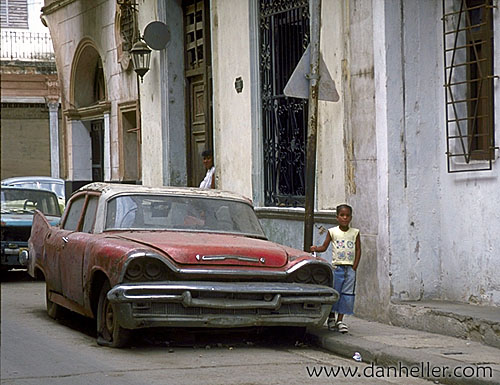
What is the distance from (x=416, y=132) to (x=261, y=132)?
3.81m

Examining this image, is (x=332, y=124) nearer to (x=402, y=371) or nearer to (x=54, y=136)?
(x=402, y=371)

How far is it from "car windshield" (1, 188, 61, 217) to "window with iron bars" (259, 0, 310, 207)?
4.47 m

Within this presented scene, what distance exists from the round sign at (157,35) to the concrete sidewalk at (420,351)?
819 cm

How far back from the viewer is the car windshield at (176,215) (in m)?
10.3

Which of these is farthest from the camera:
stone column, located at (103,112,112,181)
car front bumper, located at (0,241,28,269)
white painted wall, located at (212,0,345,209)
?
stone column, located at (103,112,112,181)

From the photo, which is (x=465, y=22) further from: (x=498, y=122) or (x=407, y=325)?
(x=407, y=325)

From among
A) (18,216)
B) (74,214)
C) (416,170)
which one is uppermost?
(416,170)

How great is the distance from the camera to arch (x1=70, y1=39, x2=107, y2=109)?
23031 mm

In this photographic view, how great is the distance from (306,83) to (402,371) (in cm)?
362

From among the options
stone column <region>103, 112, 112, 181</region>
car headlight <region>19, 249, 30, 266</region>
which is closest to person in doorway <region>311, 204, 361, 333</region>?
car headlight <region>19, 249, 30, 266</region>

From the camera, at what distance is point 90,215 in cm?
1089

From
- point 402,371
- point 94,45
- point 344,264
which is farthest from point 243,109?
point 94,45

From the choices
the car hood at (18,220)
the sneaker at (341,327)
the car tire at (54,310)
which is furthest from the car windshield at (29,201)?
the sneaker at (341,327)

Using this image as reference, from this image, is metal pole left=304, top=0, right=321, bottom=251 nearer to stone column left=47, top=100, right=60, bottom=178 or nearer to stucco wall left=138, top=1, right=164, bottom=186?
stucco wall left=138, top=1, right=164, bottom=186
